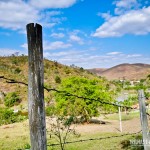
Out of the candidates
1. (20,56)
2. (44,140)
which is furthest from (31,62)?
(20,56)

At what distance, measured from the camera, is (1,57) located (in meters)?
95.2

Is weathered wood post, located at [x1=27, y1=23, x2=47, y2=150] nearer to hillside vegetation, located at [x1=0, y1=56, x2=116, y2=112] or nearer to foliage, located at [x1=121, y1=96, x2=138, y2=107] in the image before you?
foliage, located at [x1=121, y1=96, x2=138, y2=107]

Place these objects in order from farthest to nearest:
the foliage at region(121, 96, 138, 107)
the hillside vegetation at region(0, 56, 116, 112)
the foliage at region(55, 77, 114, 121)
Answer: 1. the hillside vegetation at region(0, 56, 116, 112)
2. the foliage at region(121, 96, 138, 107)
3. the foliage at region(55, 77, 114, 121)

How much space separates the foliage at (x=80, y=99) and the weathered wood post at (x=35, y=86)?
2506 cm

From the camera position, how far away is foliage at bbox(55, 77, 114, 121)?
2803cm

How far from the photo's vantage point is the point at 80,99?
92.6 feet

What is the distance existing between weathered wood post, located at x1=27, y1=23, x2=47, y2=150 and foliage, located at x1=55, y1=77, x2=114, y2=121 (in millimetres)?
25062

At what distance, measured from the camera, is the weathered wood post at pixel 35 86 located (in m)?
2.62

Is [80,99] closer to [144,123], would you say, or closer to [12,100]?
[144,123]

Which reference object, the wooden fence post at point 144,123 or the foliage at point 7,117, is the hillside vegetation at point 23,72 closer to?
the foliage at point 7,117

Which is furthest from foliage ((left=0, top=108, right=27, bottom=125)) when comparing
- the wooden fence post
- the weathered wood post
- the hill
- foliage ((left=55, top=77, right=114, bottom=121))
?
the hill

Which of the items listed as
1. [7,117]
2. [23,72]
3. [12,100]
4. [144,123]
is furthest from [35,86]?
[23,72]

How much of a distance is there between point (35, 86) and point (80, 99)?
1012 inches

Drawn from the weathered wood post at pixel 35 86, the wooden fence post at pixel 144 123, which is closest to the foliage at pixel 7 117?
Result: the wooden fence post at pixel 144 123
